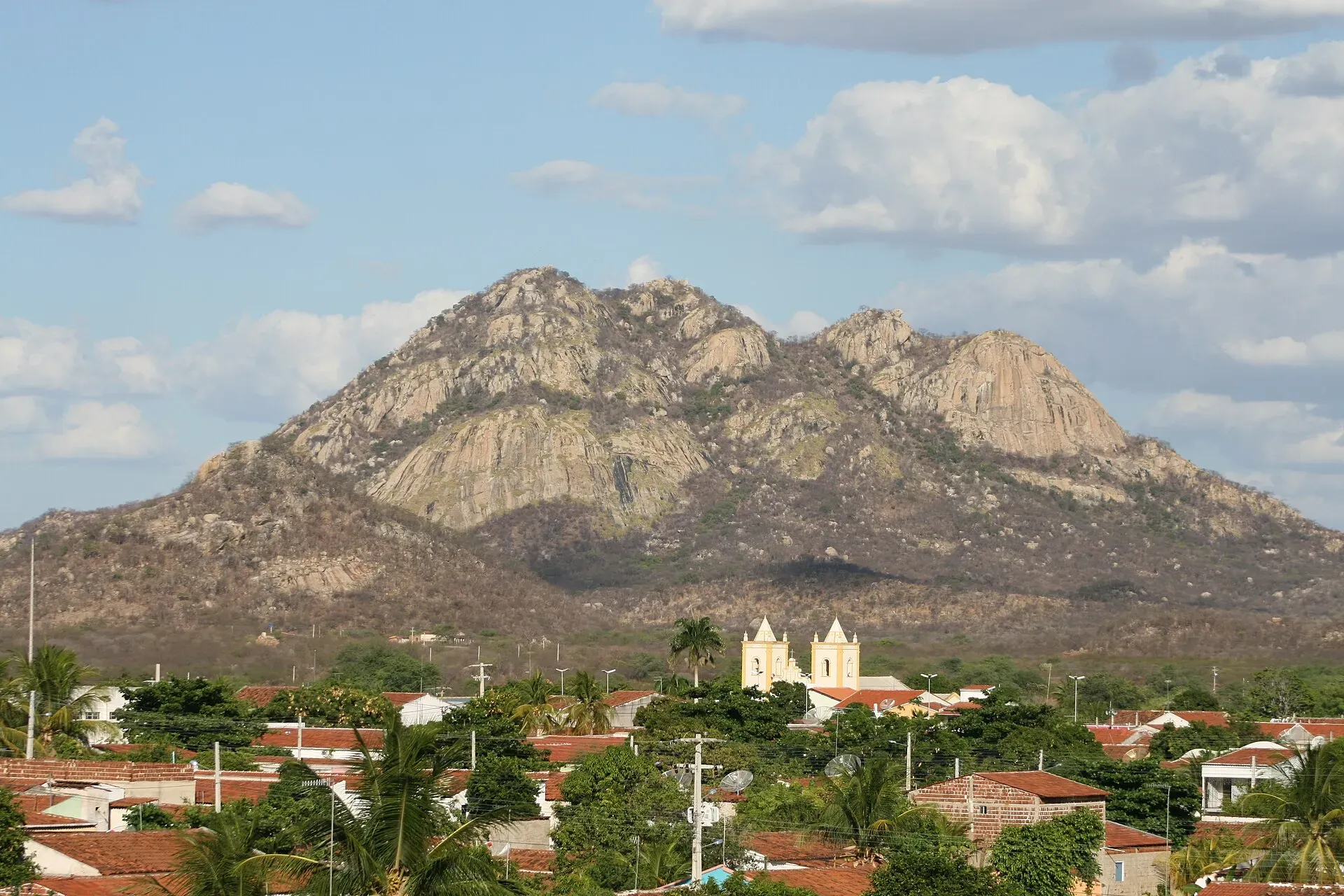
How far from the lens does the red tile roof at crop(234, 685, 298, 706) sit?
120 meters

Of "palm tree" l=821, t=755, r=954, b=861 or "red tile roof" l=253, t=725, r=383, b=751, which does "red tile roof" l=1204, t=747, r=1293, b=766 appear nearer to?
"palm tree" l=821, t=755, r=954, b=861

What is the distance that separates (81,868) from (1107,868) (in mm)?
28076

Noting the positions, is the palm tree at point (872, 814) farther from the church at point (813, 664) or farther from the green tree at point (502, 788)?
the church at point (813, 664)

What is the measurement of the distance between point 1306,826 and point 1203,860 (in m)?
8.83

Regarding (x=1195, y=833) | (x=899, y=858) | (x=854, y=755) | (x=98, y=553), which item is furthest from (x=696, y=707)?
(x=98, y=553)

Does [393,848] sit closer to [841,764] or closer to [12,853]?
[12,853]

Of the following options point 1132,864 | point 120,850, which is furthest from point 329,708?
point 120,850

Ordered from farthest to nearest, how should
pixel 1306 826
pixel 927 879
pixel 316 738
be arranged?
pixel 316 738 → pixel 1306 826 → pixel 927 879

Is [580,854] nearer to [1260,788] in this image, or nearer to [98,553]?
[1260,788]

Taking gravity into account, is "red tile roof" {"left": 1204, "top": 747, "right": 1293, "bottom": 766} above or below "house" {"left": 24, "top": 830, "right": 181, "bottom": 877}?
below

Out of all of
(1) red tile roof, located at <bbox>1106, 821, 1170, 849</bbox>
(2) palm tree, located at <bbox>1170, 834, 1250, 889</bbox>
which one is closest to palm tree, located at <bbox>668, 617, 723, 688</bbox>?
(1) red tile roof, located at <bbox>1106, 821, 1170, 849</bbox>

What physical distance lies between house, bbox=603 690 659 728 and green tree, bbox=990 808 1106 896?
70897 millimetres

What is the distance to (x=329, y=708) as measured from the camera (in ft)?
357

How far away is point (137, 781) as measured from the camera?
6222 cm
